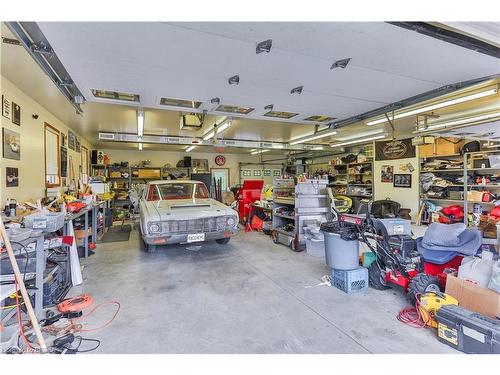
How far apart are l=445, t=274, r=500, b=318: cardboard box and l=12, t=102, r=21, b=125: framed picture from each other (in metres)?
6.00

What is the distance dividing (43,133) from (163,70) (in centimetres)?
378

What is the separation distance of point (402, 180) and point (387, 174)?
0.60 metres

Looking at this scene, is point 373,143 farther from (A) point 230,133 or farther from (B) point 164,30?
(B) point 164,30

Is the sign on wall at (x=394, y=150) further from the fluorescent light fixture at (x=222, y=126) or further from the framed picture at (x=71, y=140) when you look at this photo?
the framed picture at (x=71, y=140)

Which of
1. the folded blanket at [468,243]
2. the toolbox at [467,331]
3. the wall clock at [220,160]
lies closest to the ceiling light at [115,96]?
the toolbox at [467,331]

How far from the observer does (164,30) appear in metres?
2.12

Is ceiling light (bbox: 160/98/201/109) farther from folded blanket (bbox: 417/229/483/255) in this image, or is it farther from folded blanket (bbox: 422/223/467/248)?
folded blanket (bbox: 417/229/483/255)

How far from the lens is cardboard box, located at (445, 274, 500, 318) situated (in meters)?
2.34

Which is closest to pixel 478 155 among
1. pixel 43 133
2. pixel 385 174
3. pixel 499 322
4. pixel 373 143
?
pixel 385 174

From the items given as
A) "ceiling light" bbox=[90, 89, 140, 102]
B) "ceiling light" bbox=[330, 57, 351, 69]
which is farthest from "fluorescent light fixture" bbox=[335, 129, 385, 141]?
"ceiling light" bbox=[90, 89, 140, 102]

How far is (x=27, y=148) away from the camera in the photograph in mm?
4344

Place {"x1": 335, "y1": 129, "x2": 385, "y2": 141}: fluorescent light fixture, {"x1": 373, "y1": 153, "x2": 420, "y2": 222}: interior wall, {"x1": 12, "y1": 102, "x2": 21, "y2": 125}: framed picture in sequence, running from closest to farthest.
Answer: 1. {"x1": 12, "y1": 102, "x2": 21, "y2": 125}: framed picture
2. {"x1": 335, "y1": 129, "x2": 385, "y2": 141}: fluorescent light fixture
3. {"x1": 373, "y1": 153, "x2": 420, "y2": 222}: interior wall

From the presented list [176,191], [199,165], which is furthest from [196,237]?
[199,165]

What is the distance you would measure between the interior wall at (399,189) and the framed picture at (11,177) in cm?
997
